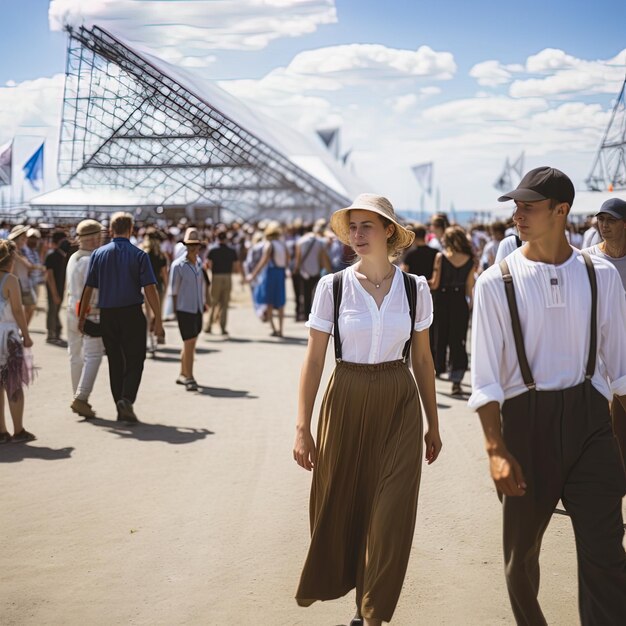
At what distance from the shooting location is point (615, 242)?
19.1 feet

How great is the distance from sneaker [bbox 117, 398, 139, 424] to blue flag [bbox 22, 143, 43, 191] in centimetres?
2194

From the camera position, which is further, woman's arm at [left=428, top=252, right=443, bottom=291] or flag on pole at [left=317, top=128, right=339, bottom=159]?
flag on pole at [left=317, top=128, right=339, bottom=159]

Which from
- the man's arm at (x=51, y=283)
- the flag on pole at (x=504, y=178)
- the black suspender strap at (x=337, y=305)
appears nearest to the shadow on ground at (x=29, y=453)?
the black suspender strap at (x=337, y=305)

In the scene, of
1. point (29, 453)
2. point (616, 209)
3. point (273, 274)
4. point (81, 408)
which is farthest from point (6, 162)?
point (616, 209)

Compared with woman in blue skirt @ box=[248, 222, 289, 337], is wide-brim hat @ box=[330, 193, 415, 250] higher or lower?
higher

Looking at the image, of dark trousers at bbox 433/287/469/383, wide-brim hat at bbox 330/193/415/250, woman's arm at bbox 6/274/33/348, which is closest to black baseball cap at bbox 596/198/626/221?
wide-brim hat at bbox 330/193/415/250

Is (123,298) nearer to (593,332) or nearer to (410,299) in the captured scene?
(410,299)

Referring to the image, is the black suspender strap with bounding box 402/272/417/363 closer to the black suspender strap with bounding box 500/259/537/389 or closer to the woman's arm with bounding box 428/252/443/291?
the black suspender strap with bounding box 500/259/537/389

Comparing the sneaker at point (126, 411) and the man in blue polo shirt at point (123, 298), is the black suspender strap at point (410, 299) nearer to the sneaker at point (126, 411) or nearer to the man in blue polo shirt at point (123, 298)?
the man in blue polo shirt at point (123, 298)

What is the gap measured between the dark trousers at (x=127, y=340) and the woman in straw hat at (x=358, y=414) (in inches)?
203

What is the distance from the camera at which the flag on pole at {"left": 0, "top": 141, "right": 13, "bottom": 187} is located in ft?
53.5

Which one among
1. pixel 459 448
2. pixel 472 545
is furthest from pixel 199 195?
pixel 472 545

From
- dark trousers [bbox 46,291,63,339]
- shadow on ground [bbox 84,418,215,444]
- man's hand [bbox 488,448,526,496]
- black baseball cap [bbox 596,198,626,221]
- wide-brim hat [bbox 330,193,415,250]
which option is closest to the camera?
man's hand [bbox 488,448,526,496]

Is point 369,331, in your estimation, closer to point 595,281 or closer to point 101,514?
point 595,281
